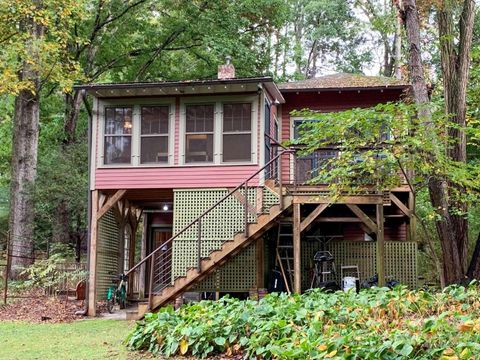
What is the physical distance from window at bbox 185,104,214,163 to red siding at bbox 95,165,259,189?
0.30 m

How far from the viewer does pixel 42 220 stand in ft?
75.1

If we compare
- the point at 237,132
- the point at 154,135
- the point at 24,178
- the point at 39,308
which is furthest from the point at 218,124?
the point at 24,178

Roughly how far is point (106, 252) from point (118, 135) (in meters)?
2.95

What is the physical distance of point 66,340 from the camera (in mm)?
8766

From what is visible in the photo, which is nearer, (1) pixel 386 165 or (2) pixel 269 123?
(1) pixel 386 165

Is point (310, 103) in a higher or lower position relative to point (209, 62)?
lower

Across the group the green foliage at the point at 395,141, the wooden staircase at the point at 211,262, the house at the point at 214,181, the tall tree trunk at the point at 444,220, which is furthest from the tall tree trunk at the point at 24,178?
the tall tree trunk at the point at 444,220

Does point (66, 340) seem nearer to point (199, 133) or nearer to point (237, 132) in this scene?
point (199, 133)

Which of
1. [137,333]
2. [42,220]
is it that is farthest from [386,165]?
[42,220]

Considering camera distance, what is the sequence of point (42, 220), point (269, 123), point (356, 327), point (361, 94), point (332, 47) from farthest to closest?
point (332, 47) → point (42, 220) → point (361, 94) → point (269, 123) → point (356, 327)

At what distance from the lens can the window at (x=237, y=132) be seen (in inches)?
494

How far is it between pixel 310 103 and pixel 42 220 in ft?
43.5

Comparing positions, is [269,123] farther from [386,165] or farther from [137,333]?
[137,333]

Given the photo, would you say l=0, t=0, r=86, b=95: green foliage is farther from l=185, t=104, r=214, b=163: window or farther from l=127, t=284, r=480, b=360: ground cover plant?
l=127, t=284, r=480, b=360: ground cover plant
